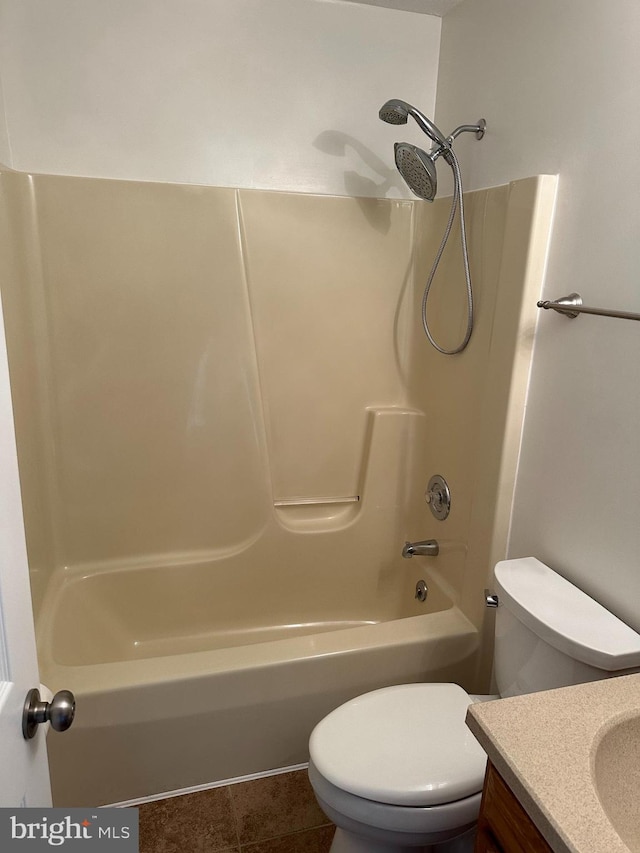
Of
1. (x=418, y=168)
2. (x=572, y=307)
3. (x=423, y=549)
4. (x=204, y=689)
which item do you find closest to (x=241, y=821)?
(x=204, y=689)

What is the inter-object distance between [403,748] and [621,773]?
1.64ft

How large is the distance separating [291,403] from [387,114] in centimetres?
98

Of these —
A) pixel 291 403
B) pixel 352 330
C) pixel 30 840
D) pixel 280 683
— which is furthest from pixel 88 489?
pixel 30 840

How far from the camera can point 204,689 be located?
5.07ft

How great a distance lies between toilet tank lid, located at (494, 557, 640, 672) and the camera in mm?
1141

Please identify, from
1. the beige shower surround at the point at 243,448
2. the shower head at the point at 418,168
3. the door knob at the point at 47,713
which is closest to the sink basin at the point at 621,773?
the door knob at the point at 47,713

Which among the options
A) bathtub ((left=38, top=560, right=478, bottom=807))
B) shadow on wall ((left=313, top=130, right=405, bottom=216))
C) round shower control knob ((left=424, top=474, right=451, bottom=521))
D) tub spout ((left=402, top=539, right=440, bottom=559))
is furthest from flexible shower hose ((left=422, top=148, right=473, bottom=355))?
bathtub ((left=38, top=560, right=478, bottom=807))

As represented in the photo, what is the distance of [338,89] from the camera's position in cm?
200

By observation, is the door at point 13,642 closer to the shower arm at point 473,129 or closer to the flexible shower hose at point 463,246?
the flexible shower hose at point 463,246

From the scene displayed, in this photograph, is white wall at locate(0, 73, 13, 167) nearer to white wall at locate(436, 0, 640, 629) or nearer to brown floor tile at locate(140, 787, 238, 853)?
white wall at locate(436, 0, 640, 629)

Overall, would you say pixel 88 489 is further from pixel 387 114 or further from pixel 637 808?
pixel 637 808

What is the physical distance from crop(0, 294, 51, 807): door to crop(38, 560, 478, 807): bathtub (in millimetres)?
734

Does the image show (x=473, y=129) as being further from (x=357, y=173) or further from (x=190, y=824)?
(x=190, y=824)

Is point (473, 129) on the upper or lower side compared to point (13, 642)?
upper
